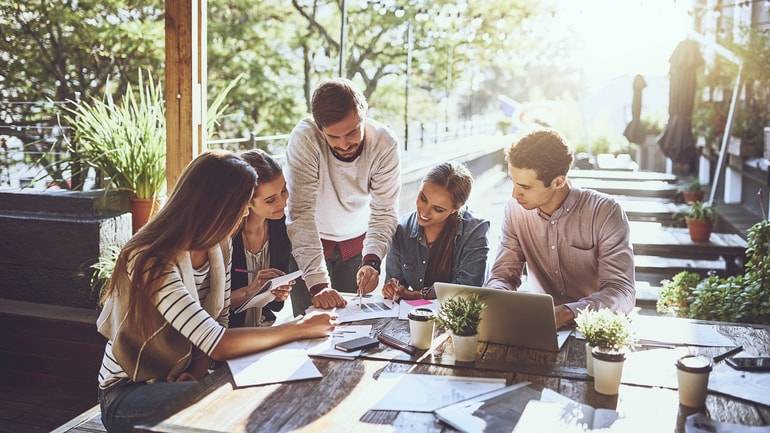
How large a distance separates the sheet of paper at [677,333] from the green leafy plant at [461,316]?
472 mm

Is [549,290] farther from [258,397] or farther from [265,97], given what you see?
[265,97]

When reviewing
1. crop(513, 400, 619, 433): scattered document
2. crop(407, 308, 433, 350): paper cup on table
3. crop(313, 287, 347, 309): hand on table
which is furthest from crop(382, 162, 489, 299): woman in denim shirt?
crop(513, 400, 619, 433): scattered document

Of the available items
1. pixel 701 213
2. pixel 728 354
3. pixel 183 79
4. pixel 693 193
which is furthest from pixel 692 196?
pixel 728 354

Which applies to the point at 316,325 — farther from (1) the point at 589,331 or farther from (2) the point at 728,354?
(2) the point at 728,354

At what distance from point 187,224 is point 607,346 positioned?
1.08m

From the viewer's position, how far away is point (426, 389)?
68.1 inches

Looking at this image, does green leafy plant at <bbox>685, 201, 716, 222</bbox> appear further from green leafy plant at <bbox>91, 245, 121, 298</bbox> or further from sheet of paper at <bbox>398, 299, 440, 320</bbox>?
green leafy plant at <bbox>91, 245, 121, 298</bbox>

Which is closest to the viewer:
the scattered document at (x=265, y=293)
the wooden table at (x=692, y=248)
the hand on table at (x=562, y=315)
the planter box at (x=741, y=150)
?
the hand on table at (x=562, y=315)

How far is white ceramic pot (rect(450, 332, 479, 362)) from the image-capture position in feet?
6.31

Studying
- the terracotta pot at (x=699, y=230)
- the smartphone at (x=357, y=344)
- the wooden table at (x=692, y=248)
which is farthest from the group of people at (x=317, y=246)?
the terracotta pot at (x=699, y=230)

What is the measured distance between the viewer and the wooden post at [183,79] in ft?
12.4

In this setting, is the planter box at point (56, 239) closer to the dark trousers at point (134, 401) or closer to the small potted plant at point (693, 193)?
the dark trousers at point (134, 401)

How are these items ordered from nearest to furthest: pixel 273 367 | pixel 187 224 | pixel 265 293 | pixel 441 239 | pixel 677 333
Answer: pixel 273 367 < pixel 187 224 < pixel 677 333 < pixel 265 293 < pixel 441 239

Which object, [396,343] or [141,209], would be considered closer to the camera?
[396,343]
